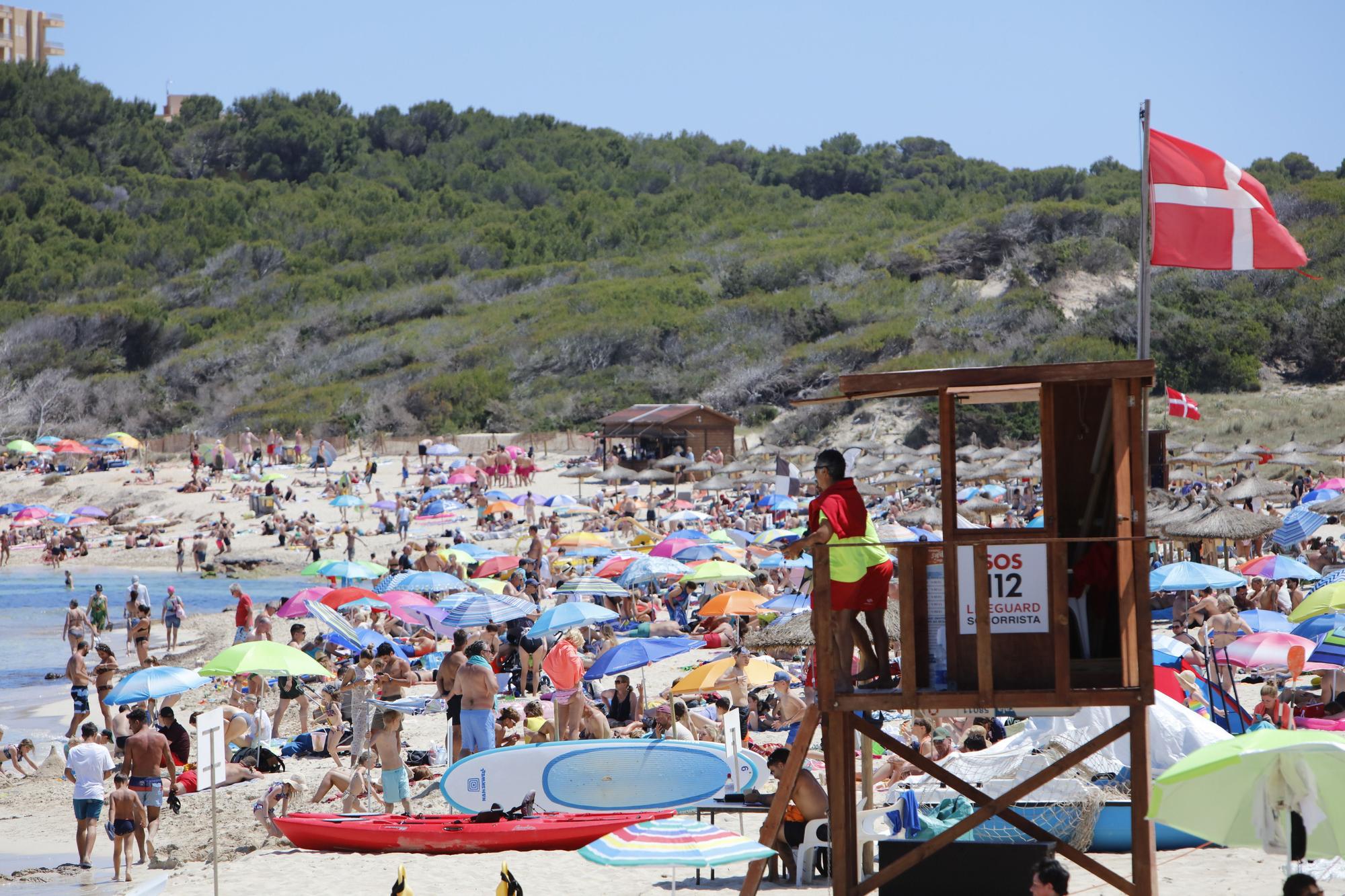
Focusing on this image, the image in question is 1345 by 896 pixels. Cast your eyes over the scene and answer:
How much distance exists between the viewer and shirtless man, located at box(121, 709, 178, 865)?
9.84m

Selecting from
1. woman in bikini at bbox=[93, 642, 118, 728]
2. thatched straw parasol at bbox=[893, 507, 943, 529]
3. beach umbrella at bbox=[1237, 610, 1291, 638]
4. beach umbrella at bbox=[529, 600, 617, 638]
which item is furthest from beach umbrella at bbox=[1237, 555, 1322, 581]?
woman in bikini at bbox=[93, 642, 118, 728]

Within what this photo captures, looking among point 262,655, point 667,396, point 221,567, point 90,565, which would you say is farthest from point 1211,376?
point 262,655

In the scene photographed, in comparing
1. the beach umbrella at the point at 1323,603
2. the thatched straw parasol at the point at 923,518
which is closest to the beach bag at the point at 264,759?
the beach umbrella at the point at 1323,603

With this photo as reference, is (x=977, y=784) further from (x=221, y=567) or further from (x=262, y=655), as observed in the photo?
(x=221, y=567)

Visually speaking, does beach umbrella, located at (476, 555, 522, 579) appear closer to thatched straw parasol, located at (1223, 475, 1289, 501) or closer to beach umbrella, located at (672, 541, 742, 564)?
beach umbrella, located at (672, 541, 742, 564)

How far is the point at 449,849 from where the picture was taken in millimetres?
9078

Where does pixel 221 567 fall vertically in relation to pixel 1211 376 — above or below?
below

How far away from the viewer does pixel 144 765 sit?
9.88 metres

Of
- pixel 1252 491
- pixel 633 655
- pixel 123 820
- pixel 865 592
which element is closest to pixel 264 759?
pixel 123 820

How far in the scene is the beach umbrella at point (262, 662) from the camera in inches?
464

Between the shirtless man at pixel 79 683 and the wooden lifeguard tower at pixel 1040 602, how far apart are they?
10443 mm

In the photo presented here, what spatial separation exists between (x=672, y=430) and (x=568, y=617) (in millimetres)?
27912

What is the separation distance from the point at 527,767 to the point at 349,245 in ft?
237

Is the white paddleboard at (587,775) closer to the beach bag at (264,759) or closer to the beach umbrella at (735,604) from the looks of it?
the beach bag at (264,759)
